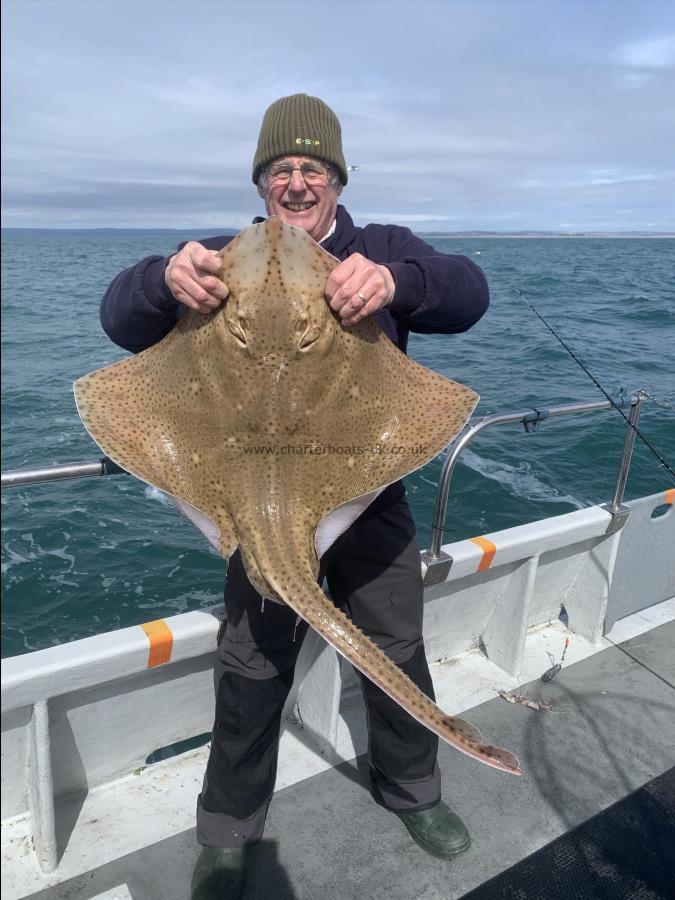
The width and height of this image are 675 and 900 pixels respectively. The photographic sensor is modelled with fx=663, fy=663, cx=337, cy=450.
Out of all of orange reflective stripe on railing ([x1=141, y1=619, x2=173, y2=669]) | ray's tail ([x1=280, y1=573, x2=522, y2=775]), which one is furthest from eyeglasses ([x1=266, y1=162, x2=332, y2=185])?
orange reflective stripe on railing ([x1=141, y1=619, x2=173, y2=669])

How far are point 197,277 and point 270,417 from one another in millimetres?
547

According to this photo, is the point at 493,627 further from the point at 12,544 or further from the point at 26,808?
the point at 12,544

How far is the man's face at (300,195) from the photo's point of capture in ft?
9.31

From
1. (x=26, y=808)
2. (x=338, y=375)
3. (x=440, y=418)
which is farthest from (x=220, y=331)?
(x=26, y=808)

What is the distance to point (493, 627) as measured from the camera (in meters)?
4.78

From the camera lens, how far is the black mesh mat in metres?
3.01

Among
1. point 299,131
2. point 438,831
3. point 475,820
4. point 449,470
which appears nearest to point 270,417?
point 299,131

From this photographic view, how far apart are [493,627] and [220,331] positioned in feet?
10.9

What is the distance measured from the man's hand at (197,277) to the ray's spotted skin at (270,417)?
0.18 feet

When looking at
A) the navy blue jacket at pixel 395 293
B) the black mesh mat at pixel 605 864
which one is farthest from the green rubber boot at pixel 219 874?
the navy blue jacket at pixel 395 293

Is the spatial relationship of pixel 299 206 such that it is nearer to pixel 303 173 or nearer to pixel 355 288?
pixel 303 173

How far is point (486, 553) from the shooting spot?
4168 millimetres

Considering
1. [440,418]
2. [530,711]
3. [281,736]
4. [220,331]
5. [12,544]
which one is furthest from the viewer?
[12,544]

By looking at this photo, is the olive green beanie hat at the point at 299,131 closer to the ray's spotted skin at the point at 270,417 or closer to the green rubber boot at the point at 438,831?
the ray's spotted skin at the point at 270,417
